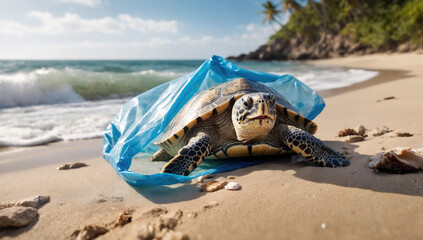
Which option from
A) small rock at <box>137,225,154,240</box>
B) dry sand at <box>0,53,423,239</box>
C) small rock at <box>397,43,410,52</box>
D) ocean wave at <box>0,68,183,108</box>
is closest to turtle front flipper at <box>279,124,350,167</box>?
dry sand at <box>0,53,423,239</box>

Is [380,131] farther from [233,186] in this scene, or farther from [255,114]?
[233,186]

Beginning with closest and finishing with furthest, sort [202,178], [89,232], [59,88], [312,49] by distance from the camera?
1. [89,232]
2. [202,178]
3. [59,88]
4. [312,49]

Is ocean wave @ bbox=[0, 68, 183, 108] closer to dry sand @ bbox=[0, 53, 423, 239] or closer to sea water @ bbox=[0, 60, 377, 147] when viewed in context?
sea water @ bbox=[0, 60, 377, 147]

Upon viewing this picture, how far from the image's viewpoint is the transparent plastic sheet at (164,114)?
238 cm

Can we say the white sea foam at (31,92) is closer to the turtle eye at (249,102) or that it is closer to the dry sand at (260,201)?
the dry sand at (260,201)

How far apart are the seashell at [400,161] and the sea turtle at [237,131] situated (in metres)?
0.33

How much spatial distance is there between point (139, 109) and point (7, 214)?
2.11 metres

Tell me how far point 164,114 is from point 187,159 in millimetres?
598

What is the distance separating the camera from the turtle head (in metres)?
2.27

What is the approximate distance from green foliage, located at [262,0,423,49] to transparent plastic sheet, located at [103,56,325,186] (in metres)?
29.0

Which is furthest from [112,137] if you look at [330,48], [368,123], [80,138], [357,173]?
[330,48]

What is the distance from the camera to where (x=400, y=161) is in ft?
5.90

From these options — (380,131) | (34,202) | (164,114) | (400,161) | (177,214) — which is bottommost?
(34,202)

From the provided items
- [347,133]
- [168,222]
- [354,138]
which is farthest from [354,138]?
[168,222]
